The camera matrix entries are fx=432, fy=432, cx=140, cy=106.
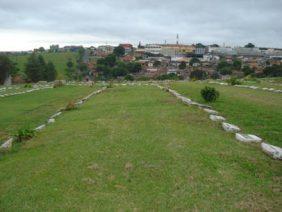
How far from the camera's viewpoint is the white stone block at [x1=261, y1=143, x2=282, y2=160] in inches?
364

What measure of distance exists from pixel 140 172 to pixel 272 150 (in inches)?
124

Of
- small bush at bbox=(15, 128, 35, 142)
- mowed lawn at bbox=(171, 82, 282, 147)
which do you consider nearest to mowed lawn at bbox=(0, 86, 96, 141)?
small bush at bbox=(15, 128, 35, 142)

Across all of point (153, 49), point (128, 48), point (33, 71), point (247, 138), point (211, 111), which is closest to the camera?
point (247, 138)

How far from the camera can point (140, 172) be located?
8.28m

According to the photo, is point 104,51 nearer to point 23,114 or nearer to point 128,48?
point 128,48

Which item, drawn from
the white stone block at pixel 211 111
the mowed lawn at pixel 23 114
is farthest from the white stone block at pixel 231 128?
the mowed lawn at pixel 23 114

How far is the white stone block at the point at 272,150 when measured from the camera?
9238 millimetres

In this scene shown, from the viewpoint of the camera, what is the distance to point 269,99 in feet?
65.8

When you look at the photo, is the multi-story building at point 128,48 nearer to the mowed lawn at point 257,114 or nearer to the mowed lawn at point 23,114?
the mowed lawn at point 23,114

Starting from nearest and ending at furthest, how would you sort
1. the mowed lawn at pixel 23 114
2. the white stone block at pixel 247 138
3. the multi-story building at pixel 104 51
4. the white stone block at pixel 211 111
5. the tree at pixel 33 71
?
the white stone block at pixel 247 138
the white stone block at pixel 211 111
the mowed lawn at pixel 23 114
the tree at pixel 33 71
the multi-story building at pixel 104 51

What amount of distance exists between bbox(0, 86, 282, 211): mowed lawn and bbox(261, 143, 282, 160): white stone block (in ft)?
0.55

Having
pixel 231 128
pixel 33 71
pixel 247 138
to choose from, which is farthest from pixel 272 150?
pixel 33 71

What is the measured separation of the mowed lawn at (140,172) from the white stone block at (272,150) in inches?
6.6

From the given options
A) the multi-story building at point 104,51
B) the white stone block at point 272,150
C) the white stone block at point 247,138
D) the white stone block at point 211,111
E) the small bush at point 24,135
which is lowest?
the multi-story building at point 104,51
